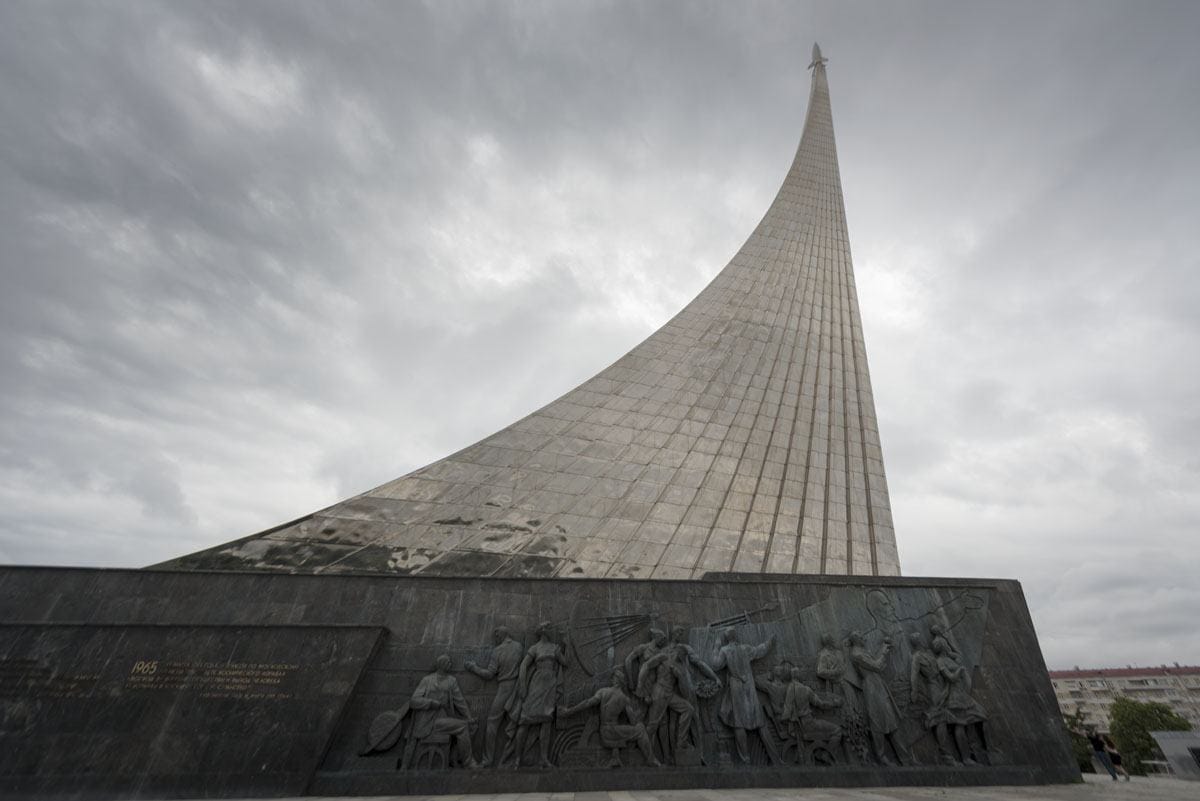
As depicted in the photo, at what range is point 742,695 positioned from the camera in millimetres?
5043

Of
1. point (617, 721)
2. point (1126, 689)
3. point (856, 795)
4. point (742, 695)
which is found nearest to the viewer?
point (856, 795)

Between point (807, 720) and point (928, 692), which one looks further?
point (928, 692)

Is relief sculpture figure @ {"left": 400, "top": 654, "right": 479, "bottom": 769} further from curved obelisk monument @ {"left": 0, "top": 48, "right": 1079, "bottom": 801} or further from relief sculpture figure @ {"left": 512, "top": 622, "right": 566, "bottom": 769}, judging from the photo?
relief sculpture figure @ {"left": 512, "top": 622, "right": 566, "bottom": 769}

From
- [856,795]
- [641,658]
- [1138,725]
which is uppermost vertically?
[1138,725]

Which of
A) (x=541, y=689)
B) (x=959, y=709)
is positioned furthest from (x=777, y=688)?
(x=541, y=689)

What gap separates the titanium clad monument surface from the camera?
681 centimetres

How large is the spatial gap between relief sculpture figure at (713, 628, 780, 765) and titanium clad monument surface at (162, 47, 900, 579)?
2.04m

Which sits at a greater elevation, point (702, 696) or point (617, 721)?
point (702, 696)

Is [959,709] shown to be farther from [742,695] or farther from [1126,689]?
[1126,689]

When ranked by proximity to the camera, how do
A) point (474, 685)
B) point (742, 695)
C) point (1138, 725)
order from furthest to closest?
point (1138, 725) < point (742, 695) < point (474, 685)

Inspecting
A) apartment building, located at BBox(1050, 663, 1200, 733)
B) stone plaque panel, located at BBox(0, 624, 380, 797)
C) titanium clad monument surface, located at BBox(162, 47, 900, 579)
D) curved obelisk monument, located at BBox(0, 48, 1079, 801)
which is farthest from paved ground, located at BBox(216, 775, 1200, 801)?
apartment building, located at BBox(1050, 663, 1200, 733)

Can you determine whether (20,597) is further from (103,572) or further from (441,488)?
(441,488)

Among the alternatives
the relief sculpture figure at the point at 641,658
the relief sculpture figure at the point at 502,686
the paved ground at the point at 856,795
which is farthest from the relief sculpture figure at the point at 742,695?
the relief sculpture figure at the point at 502,686

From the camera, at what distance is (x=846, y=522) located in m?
8.67
